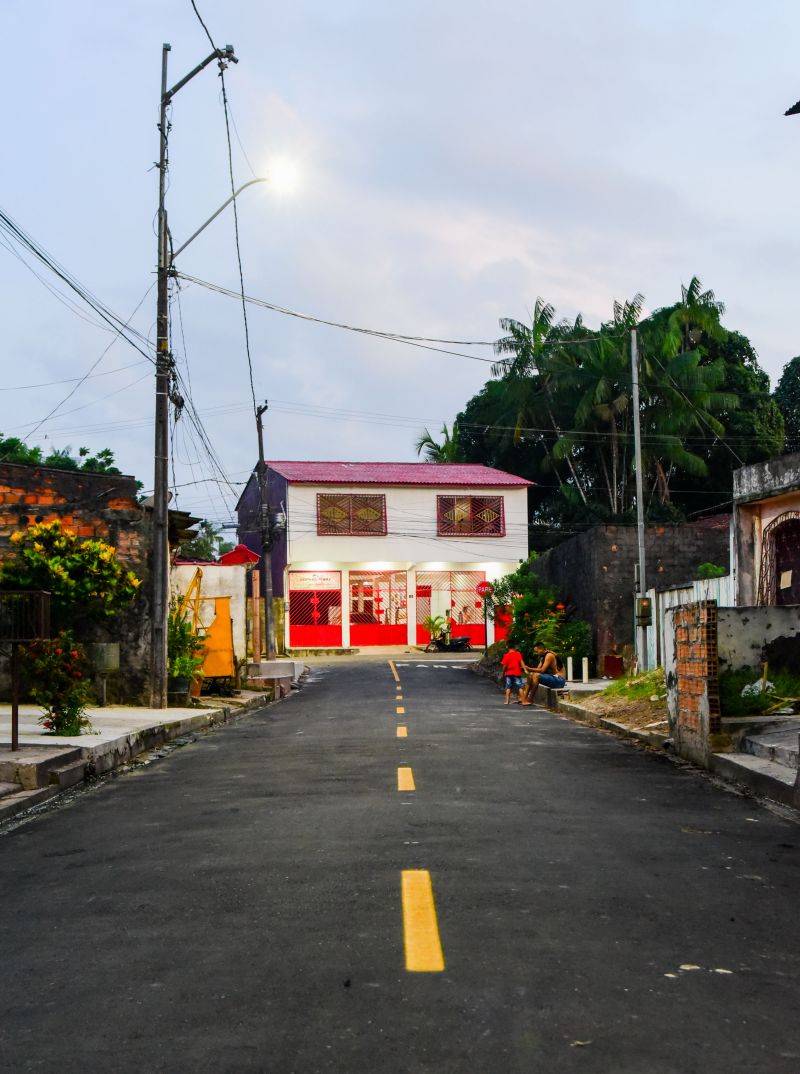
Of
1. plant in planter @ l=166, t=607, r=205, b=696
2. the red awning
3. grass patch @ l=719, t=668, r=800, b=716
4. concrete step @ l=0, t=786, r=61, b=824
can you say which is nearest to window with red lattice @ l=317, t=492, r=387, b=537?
the red awning

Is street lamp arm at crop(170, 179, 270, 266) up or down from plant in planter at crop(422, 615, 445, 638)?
up

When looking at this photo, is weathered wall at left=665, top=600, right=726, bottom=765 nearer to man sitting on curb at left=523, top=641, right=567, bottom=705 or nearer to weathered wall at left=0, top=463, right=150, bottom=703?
man sitting on curb at left=523, top=641, right=567, bottom=705

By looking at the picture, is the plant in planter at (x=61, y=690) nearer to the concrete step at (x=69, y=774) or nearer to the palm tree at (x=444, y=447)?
the concrete step at (x=69, y=774)

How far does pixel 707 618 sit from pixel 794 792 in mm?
3274

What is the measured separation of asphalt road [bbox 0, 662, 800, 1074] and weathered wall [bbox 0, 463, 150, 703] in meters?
10.1

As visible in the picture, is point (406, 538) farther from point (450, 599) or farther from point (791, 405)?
point (791, 405)

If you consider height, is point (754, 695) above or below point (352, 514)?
below

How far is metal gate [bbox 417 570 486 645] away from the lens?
173ft

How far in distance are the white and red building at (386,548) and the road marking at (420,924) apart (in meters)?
44.5

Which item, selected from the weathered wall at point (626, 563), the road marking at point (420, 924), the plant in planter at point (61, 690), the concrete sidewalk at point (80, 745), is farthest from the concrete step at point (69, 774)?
the weathered wall at point (626, 563)

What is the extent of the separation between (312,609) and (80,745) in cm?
3983

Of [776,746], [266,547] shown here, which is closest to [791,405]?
[266,547]

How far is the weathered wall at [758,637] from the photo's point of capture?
12.4 metres

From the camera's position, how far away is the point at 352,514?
52344 millimetres
